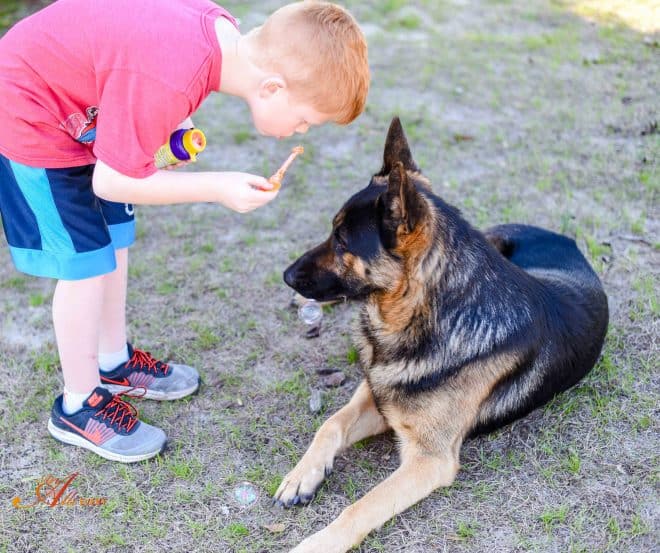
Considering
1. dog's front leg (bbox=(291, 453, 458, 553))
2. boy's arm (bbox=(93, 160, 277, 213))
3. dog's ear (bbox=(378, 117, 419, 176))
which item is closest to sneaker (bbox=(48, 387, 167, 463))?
dog's front leg (bbox=(291, 453, 458, 553))

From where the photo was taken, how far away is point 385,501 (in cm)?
297

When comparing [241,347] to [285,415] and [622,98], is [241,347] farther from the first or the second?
[622,98]

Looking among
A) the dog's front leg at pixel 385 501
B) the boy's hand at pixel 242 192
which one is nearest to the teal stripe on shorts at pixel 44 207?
the boy's hand at pixel 242 192

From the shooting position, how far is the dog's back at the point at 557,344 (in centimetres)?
336

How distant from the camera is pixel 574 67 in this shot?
8.08m

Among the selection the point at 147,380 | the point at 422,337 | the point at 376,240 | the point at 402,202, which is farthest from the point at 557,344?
the point at 147,380

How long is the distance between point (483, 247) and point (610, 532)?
1.36 m

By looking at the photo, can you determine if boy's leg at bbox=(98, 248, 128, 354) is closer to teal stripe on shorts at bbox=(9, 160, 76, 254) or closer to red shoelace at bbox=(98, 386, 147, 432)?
red shoelace at bbox=(98, 386, 147, 432)

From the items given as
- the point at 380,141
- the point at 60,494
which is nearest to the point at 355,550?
the point at 60,494

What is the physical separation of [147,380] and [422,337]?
62.6 inches

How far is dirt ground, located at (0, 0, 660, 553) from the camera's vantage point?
3055mm

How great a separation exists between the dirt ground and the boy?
0.85 m

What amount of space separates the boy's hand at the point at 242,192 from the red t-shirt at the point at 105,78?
0.96 ft

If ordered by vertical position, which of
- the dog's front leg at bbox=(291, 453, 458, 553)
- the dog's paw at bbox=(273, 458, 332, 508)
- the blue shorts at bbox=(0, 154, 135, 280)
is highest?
the blue shorts at bbox=(0, 154, 135, 280)
